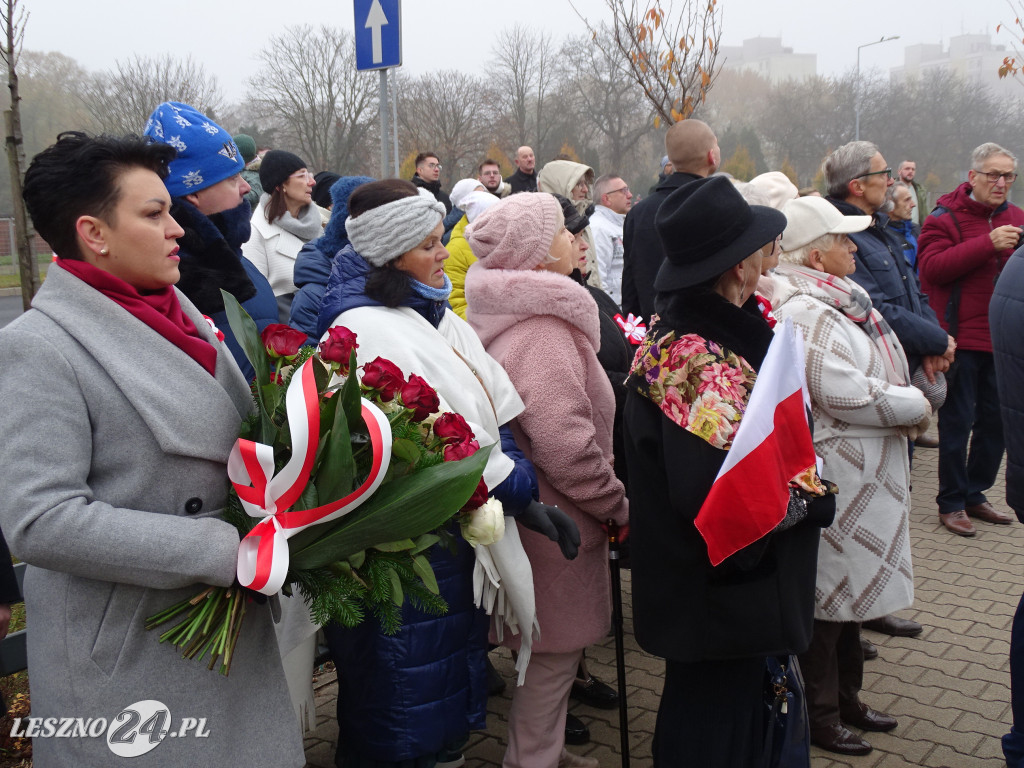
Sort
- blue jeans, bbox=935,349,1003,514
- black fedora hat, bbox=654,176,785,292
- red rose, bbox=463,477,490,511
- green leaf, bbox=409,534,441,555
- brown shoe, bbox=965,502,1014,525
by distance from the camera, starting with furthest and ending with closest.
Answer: brown shoe, bbox=965,502,1014,525 < blue jeans, bbox=935,349,1003,514 < black fedora hat, bbox=654,176,785,292 < red rose, bbox=463,477,490,511 < green leaf, bbox=409,534,441,555

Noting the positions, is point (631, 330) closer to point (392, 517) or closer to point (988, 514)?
point (392, 517)

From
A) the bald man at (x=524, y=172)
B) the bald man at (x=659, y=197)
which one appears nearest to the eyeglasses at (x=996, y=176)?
the bald man at (x=659, y=197)

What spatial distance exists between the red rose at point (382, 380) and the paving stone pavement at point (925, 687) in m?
1.56

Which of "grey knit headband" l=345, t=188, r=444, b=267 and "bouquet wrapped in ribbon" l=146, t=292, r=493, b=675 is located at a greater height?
"grey knit headband" l=345, t=188, r=444, b=267

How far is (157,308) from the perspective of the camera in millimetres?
2104

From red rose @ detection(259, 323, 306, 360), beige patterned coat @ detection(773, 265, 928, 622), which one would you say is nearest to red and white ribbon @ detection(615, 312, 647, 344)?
beige patterned coat @ detection(773, 265, 928, 622)

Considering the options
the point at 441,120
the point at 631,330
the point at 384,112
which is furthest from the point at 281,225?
the point at 441,120

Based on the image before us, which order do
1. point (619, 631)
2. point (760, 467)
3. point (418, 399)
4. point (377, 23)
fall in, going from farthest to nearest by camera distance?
point (377, 23), point (619, 631), point (760, 467), point (418, 399)

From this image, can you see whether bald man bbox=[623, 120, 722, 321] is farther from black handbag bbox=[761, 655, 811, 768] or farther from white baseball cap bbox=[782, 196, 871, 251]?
black handbag bbox=[761, 655, 811, 768]

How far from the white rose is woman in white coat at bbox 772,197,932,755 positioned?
1.59 m

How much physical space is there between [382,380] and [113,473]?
→ 2.00 feet

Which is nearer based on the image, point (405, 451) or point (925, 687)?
point (405, 451)

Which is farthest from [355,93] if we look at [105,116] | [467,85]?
[105,116]

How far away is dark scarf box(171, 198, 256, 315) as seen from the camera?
122 inches
